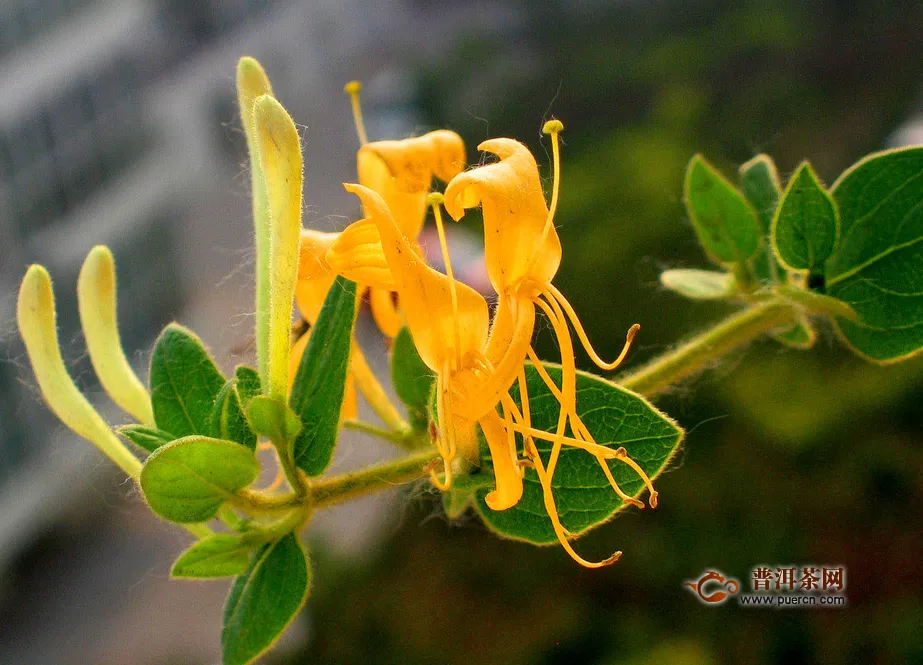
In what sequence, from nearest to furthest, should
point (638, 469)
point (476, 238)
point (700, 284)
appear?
point (638, 469) → point (700, 284) → point (476, 238)

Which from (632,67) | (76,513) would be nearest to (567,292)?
(632,67)

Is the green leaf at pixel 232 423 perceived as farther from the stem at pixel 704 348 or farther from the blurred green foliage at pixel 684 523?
the blurred green foliage at pixel 684 523

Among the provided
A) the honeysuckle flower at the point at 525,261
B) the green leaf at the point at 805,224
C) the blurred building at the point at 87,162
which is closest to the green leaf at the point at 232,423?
the honeysuckle flower at the point at 525,261

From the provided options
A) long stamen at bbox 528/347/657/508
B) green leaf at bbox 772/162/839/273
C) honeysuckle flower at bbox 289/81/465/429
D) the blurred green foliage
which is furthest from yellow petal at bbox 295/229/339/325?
the blurred green foliage

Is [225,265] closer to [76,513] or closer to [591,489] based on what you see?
[76,513]

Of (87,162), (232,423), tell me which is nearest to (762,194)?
(232,423)

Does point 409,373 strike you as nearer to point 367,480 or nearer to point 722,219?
point 367,480
